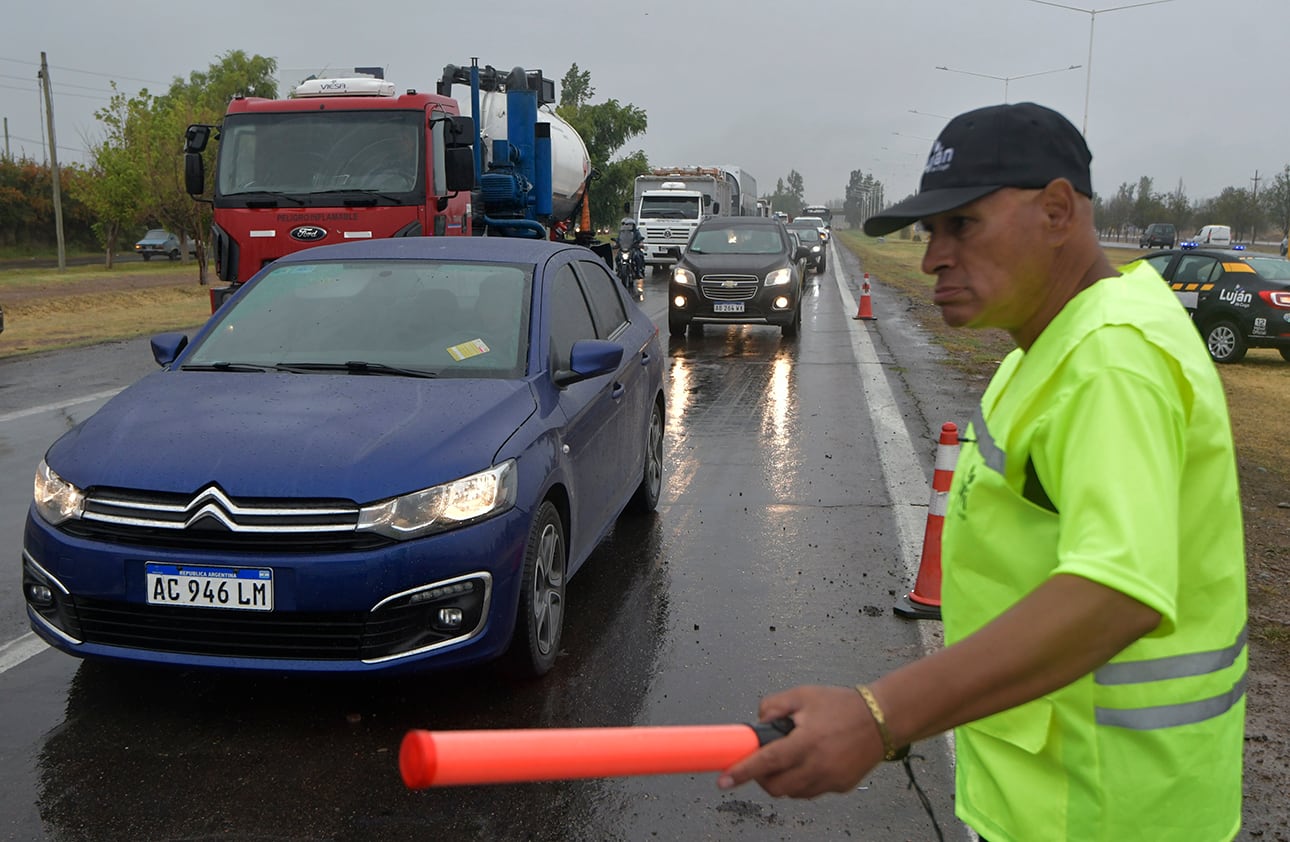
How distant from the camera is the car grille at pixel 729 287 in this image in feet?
58.4

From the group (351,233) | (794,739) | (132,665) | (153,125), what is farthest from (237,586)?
(153,125)

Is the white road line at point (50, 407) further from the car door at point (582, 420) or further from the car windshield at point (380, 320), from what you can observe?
the car door at point (582, 420)

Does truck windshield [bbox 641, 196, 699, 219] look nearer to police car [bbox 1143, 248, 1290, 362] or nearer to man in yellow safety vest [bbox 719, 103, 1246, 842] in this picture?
police car [bbox 1143, 248, 1290, 362]

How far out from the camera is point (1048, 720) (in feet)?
5.29

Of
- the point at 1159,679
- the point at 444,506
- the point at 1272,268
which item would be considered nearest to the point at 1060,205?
the point at 1159,679

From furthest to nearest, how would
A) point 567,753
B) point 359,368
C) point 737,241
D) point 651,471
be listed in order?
1. point 737,241
2. point 651,471
3. point 359,368
4. point 567,753

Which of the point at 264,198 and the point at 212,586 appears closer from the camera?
the point at 212,586

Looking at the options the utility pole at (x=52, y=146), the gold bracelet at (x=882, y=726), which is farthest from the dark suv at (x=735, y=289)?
the utility pole at (x=52, y=146)

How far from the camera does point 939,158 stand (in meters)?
1.74

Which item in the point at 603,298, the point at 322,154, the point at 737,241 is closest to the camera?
the point at 603,298

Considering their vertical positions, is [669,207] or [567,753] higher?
[669,207]

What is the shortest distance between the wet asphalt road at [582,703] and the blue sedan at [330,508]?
29 cm

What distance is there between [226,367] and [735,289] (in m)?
13.0

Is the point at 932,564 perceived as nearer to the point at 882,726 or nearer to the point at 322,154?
the point at 882,726
